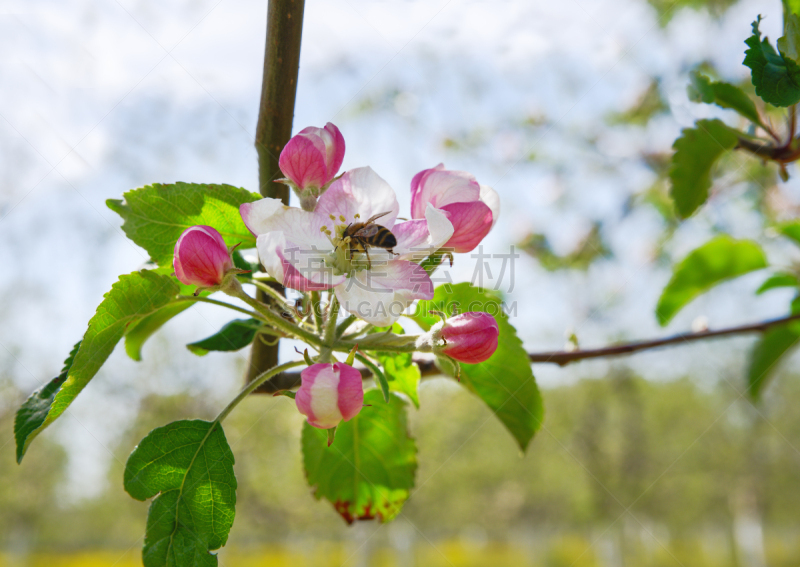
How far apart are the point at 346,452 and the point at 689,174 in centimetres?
90

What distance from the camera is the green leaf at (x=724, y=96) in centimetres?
99

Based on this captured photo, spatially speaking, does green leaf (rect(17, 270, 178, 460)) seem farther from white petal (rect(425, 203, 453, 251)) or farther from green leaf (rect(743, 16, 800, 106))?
green leaf (rect(743, 16, 800, 106))

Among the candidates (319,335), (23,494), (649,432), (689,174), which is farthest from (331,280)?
(649,432)

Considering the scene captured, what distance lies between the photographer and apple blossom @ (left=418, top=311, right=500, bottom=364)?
594mm

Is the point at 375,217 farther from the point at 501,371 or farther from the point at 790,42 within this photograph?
the point at 790,42

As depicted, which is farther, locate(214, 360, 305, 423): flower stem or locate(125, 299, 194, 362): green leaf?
locate(125, 299, 194, 362): green leaf

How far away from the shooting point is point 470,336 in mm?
596

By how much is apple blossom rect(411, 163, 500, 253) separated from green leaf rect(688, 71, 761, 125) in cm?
60

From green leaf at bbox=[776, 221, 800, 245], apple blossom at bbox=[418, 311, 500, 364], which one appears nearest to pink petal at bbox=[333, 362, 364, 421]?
apple blossom at bbox=[418, 311, 500, 364]

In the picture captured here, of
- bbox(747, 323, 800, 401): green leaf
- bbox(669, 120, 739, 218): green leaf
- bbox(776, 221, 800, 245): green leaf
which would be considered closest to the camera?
bbox(669, 120, 739, 218): green leaf

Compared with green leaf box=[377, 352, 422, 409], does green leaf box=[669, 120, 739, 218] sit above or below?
above

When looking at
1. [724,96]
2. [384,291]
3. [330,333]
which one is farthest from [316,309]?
[724,96]

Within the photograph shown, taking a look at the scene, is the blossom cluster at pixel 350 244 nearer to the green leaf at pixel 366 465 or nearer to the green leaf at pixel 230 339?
the green leaf at pixel 230 339

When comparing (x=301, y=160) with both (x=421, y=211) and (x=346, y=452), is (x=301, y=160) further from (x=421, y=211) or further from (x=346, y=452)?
(x=346, y=452)
